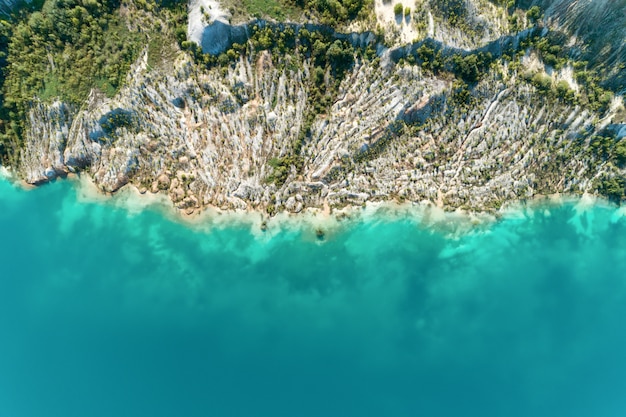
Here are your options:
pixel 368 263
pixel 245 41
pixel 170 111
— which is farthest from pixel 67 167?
pixel 368 263

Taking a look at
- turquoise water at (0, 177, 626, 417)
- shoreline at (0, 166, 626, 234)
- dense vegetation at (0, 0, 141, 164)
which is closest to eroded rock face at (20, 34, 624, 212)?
shoreline at (0, 166, 626, 234)

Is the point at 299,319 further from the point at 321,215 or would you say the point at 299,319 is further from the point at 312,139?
the point at 312,139

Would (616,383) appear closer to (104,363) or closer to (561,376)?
(561,376)

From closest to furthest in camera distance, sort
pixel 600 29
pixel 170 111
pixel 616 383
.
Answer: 1. pixel 600 29
2. pixel 170 111
3. pixel 616 383

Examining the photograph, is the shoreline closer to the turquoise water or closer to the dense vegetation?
the turquoise water

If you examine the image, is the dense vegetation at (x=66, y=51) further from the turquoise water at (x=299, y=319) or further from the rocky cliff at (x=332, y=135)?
the turquoise water at (x=299, y=319)

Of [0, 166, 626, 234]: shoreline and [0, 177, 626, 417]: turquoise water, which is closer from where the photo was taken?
[0, 177, 626, 417]: turquoise water
